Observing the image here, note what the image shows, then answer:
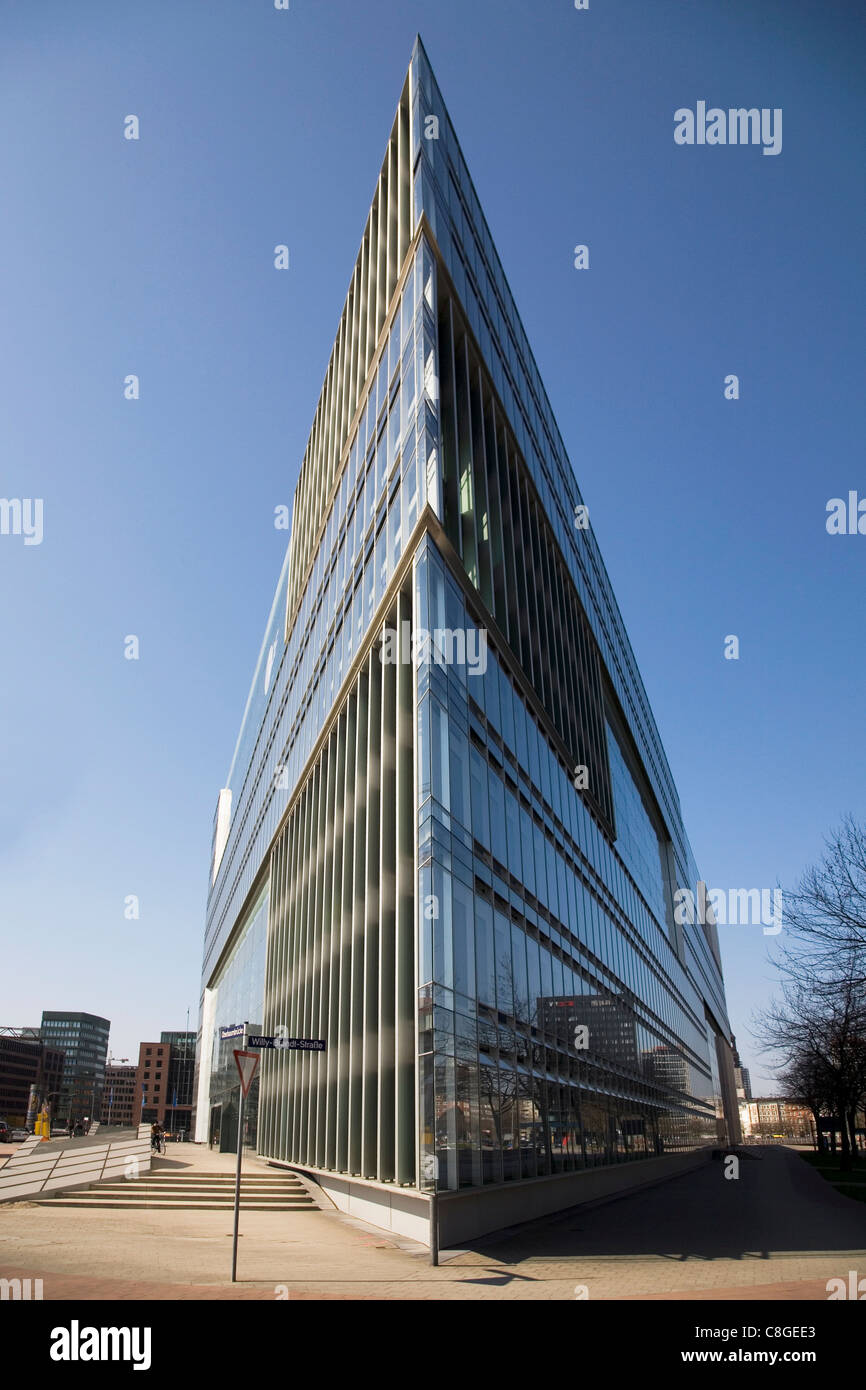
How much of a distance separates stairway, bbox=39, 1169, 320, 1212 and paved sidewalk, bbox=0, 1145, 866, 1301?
77 centimetres

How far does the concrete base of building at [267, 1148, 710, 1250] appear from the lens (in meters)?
14.8

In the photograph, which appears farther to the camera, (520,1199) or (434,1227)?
(520,1199)

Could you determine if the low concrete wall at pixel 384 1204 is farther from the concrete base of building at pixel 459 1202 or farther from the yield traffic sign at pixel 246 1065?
the yield traffic sign at pixel 246 1065

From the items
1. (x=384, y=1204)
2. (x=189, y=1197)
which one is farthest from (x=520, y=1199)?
(x=189, y=1197)

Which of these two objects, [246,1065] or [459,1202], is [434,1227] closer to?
[459,1202]

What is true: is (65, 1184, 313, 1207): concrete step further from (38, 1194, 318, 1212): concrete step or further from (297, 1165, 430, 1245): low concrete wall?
(297, 1165, 430, 1245): low concrete wall

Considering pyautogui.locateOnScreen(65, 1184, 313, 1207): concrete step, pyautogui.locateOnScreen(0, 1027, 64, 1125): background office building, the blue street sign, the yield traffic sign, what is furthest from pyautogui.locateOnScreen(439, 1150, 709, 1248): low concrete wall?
pyautogui.locateOnScreen(0, 1027, 64, 1125): background office building

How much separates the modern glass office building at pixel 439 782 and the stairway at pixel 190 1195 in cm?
110

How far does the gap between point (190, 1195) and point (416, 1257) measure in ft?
33.1

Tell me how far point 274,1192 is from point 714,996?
328 ft

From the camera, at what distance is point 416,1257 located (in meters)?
13.6

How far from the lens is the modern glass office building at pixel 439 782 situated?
1728 cm
